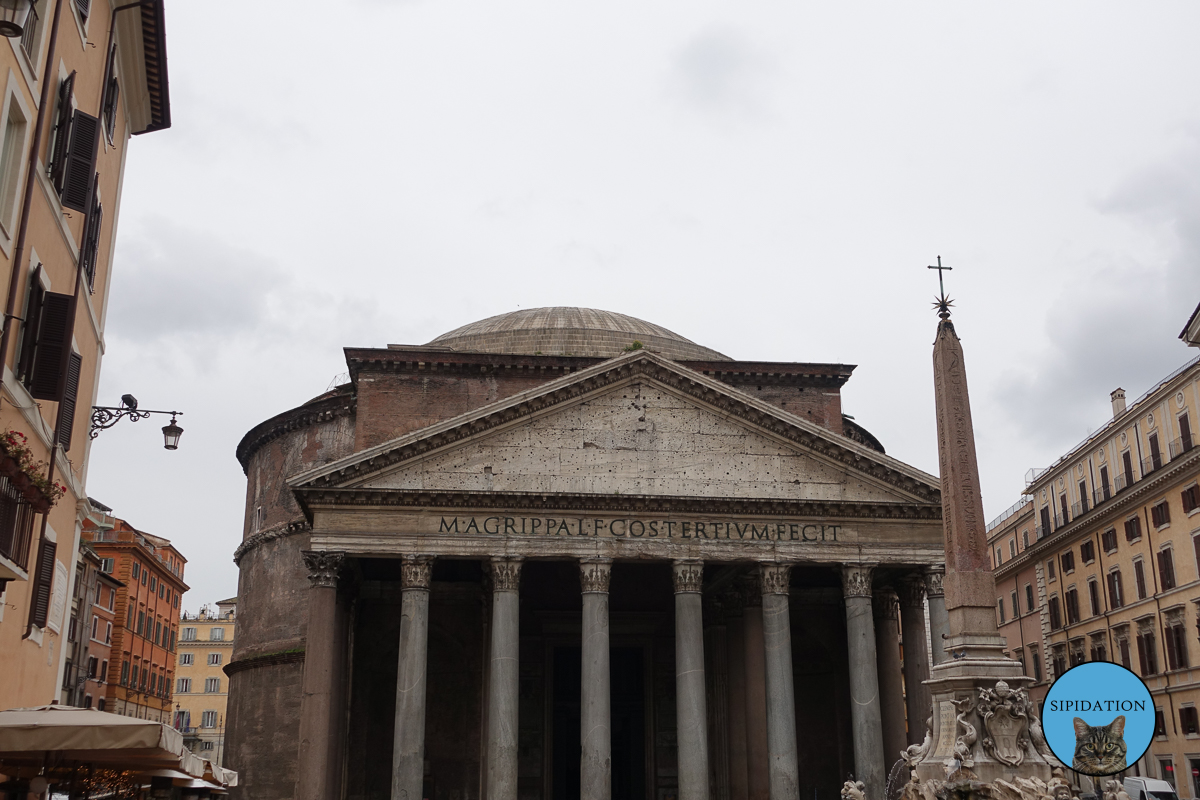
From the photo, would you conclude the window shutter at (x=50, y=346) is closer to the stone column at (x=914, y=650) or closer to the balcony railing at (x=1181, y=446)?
the stone column at (x=914, y=650)

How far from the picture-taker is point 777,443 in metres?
24.2

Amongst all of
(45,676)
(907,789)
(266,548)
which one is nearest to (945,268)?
(907,789)

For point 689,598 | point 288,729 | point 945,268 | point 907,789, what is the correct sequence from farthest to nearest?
point 288,729
point 689,598
point 945,268
point 907,789

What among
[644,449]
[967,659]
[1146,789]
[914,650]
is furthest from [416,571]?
[1146,789]

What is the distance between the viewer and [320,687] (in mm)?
21812

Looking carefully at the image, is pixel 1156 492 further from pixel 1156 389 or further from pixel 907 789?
pixel 907 789

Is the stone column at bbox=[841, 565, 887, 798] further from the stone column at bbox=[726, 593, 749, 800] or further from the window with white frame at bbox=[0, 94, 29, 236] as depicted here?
the window with white frame at bbox=[0, 94, 29, 236]

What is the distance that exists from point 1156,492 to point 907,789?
25615mm

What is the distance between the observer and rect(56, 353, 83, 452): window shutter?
11188 mm

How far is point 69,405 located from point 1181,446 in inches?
1113

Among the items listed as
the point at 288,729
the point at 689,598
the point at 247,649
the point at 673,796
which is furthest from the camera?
the point at 247,649

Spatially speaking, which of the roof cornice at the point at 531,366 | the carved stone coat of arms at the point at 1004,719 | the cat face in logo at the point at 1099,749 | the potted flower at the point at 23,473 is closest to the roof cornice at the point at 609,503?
the roof cornice at the point at 531,366

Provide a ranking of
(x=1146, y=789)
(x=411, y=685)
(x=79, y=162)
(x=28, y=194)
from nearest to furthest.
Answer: (x=28, y=194) < (x=79, y=162) < (x=411, y=685) < (x=1146, y=789)

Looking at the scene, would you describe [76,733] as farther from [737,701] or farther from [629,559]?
[737,701]
